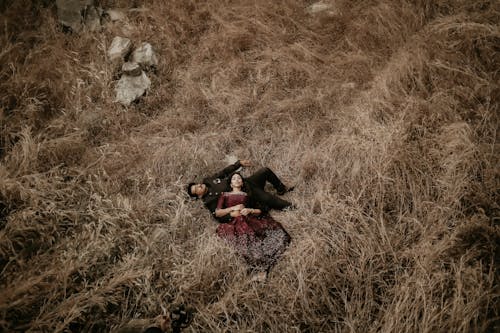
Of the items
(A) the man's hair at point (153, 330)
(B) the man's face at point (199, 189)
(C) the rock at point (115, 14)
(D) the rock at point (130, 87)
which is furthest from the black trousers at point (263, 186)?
(C) the rock at point (115, 14)

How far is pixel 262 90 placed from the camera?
380 centimetres

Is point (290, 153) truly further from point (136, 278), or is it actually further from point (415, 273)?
point (136, 278)

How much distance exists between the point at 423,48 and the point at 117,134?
3.42m

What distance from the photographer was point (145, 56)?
4031 millimetres

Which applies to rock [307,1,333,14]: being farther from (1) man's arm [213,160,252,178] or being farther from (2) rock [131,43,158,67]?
(1) man's arm [213,160,252,178]

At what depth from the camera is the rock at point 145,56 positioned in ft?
13.2

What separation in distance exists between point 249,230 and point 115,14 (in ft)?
12.6

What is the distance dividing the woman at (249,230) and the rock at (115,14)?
3.12 metres

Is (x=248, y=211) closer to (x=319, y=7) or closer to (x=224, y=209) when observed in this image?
(x=224, y=209)

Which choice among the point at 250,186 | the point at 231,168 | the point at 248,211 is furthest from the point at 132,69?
the point at 248,211

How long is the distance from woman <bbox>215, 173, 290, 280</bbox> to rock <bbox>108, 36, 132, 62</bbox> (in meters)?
2.37

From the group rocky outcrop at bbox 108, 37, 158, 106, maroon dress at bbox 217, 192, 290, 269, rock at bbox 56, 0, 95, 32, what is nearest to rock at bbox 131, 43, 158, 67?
rocky outcrop at bbox 108, 37, 158, 106

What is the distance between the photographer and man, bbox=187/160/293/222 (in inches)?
114

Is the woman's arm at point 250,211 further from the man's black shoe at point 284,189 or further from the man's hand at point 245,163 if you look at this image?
the man's hand at point 245,163
